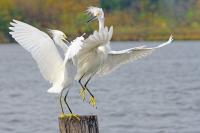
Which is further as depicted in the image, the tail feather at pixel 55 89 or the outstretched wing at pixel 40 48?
the outstretched wing at pixel 40 48

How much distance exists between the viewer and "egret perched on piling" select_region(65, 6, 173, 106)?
13048 millimetres

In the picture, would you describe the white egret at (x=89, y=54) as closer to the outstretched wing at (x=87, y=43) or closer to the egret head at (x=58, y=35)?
the outstretched wing at (x=87, y=43)

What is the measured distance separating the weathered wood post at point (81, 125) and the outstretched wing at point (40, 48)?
5.55ft

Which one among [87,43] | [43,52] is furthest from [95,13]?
[43,52]

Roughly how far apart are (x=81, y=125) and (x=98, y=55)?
2.42 metres

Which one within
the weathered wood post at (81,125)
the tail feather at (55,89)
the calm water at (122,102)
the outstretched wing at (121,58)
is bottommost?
the calm water at (122,102)

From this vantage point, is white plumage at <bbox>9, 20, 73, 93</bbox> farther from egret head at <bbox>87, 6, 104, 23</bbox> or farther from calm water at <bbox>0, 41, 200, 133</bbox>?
calm water at <bbox>0, 41, 200, 133</bbox>

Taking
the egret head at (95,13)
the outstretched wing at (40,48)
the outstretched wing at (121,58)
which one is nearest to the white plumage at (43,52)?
the outstretched wing at (40,48)

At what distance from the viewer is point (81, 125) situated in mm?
11633

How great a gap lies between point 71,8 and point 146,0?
616 inches

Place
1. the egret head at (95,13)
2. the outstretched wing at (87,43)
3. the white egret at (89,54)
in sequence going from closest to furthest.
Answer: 1. the outstretched wing at (87,43)
2. the white egret at (89,54)
3. the egret head at (95,13)

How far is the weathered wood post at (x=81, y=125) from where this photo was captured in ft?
38.0

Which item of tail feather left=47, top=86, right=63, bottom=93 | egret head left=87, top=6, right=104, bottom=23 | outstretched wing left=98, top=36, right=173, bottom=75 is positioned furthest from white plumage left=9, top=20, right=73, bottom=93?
outstretched wing left=98, top=36, right=173, bottom=75

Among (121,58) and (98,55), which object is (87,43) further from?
(121,58)
